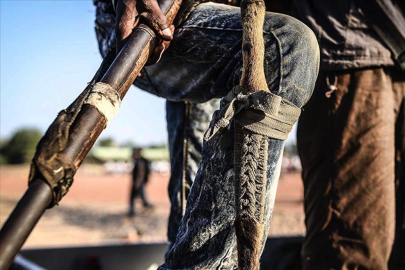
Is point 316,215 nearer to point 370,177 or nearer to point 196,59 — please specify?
point 370,177

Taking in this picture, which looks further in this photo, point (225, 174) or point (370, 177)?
point (370, 177)

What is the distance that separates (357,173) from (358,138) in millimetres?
157

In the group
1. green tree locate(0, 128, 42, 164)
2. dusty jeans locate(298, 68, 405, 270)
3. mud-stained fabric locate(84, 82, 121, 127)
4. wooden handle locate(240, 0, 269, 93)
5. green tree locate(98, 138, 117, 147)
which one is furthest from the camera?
green tree locate(98, 138, 117, 147)

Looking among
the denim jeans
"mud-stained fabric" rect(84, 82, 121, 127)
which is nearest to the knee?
the denim jeans

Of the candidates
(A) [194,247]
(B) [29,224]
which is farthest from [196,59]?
(B) [29,224]

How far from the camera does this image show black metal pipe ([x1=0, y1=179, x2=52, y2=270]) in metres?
0.91

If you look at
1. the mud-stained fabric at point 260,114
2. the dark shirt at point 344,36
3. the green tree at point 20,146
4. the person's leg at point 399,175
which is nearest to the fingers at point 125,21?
the mud-stained fabric at point 260,114

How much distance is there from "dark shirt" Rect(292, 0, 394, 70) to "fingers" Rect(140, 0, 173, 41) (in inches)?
40.4

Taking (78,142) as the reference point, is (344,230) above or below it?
below

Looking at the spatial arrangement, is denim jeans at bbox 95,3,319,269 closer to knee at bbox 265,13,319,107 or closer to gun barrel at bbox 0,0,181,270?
knee at bbox 265,13,319,107

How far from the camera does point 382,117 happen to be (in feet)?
7.15

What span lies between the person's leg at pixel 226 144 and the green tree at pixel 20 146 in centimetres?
5936

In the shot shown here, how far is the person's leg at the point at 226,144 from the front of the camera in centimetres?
135

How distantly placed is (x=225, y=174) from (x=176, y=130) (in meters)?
0.93
